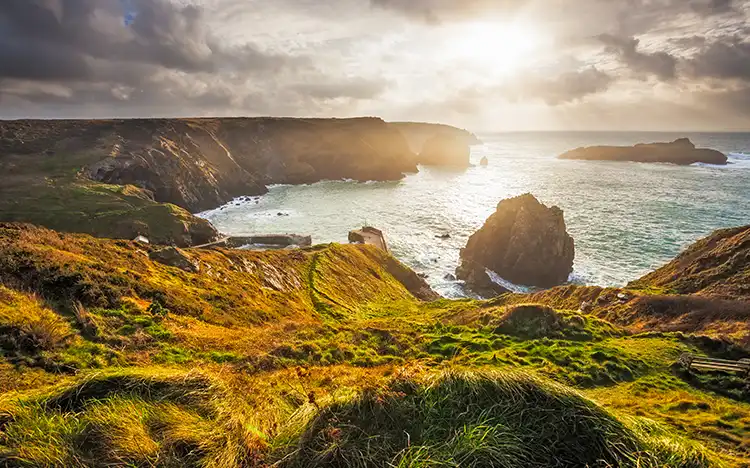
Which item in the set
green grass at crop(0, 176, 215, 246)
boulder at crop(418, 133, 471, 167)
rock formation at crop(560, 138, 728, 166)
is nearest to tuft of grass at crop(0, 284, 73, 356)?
green grass at crop(0, 176, 215, 246)

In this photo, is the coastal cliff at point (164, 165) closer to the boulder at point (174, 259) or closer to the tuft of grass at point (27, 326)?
the boulder at point (174, 259)

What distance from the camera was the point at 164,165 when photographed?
275 feet

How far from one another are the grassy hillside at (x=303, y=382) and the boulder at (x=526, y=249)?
25872 mm

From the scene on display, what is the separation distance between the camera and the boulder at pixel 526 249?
151ft

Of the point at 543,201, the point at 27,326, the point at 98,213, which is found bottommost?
the point at 543,201

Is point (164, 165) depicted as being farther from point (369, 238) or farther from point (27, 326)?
point (27, 326)

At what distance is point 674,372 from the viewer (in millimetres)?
11891

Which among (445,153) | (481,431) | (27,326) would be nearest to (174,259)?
(27,326)

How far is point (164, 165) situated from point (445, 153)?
5503 inches

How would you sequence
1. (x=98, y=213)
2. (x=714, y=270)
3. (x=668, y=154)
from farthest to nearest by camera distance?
(x=668, y=154), (x=98, y=213), (x=714, y=270)

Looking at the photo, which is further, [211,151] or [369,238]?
[211,151]

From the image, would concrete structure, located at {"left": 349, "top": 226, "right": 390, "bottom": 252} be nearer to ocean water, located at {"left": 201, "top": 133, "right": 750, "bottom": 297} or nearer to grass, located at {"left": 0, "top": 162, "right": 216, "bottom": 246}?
ocean water, located at {"left": 201, "top": 133, "right": 750, "bottom": 297}

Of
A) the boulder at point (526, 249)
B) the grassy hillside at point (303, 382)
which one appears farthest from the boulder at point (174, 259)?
the boulder at point (526, 249)

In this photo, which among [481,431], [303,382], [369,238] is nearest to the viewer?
[481,431]
